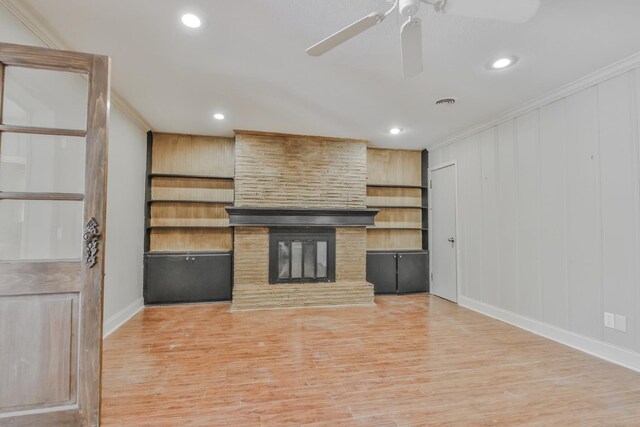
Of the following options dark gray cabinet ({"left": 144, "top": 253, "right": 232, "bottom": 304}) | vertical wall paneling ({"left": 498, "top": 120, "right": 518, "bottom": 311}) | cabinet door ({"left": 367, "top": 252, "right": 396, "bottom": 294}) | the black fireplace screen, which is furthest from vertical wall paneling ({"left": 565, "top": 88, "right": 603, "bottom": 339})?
dark gray cabinet ({"left": 144, "top": 253, "right": 232, "bottom": 304})

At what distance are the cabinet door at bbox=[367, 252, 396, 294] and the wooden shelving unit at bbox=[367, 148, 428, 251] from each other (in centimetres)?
20

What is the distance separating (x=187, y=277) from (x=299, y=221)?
1.85 m

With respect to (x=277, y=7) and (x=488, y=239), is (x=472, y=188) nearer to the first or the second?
(x=488, y=239)

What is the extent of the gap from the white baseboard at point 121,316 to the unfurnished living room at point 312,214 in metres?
0.06

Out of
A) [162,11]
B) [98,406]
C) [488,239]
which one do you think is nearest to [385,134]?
[488,239]

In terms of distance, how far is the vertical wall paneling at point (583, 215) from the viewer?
2.82 meters

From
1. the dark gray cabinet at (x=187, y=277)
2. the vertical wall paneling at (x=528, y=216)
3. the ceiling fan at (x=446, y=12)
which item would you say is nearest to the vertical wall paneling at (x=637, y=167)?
the vertical wall paneling at (x=528, y=216)

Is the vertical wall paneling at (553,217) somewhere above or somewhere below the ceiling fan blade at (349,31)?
below

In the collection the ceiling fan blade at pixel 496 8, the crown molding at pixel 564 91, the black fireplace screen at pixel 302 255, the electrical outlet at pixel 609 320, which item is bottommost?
the electrical outlet at pixel 609 320

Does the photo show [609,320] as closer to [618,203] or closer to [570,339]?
[570,339]

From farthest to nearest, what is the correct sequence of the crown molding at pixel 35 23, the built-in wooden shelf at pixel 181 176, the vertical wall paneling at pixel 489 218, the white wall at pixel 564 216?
the built-in wooden shelf at pixel 181 176 < the vertical wall paneling at pixel 489 218 < the white wall at pixel 564 216 < the crown molding at pixel 35 23

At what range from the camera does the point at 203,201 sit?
4730 mm

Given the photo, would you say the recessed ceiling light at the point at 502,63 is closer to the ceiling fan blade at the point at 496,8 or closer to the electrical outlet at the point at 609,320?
the ceiling fan blade at the point at 496,8

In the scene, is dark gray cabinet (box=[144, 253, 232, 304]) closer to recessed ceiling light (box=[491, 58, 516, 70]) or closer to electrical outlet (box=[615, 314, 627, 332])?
recessed ceiling light (box=[491, 58, 516, 70])
